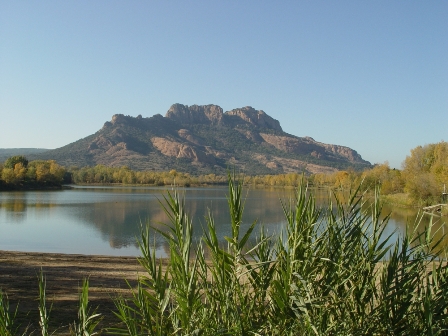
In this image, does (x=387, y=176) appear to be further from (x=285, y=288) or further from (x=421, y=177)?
(x=285, y=288)

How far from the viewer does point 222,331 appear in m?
2.48

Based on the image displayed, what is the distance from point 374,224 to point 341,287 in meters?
0.52

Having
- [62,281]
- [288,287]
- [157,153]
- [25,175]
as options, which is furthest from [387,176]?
[157,153]

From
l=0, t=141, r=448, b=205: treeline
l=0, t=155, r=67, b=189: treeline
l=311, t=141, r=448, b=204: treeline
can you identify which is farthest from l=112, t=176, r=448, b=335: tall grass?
l=0, t=155, r=67, b=189: treeline

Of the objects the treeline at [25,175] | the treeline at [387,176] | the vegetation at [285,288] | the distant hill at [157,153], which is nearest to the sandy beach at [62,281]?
the vegetation at [285,288]

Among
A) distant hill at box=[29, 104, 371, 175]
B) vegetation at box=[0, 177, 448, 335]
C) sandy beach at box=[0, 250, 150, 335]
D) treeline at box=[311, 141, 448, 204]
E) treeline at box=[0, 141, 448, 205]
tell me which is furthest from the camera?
distant hill at box=[29, 104, 371, 175]

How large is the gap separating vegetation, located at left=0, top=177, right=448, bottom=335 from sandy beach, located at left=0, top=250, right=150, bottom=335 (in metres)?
2.87

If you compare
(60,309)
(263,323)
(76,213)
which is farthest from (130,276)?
(76,213)

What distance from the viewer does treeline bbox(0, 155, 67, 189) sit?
65562mm

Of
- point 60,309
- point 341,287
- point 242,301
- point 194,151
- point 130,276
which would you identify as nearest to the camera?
point 242,301

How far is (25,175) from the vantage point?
69375 mm

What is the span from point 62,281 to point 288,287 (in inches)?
377

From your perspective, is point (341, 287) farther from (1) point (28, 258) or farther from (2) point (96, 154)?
(2) point (96, 154)

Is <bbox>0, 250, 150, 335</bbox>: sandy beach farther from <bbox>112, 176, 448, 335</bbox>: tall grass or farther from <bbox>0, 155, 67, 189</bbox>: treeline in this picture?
<bbox>0, 155, 67, 189</bbox>: treeline
